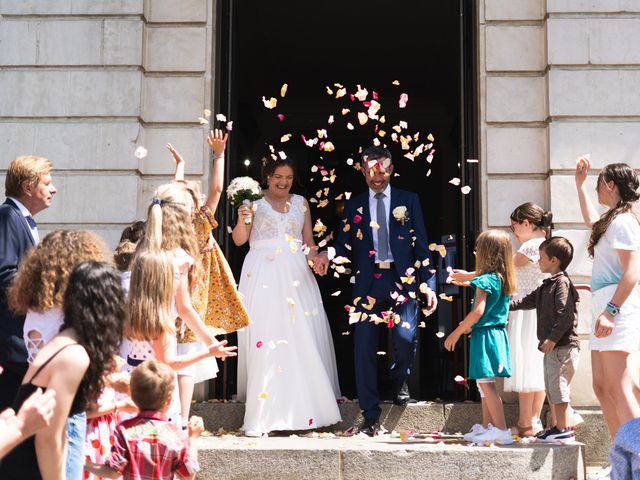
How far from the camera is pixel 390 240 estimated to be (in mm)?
8047

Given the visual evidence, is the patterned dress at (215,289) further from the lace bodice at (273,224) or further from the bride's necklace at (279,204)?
the bride's necklace at (279,204)

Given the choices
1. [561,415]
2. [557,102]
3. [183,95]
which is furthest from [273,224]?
[561,415]

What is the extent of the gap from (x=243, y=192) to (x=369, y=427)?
212cm

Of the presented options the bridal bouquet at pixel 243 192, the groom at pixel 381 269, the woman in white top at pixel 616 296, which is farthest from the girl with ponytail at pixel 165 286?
the woman in white top at pixel 616 296

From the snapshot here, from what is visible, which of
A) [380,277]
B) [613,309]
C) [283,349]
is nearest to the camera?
[613,309]

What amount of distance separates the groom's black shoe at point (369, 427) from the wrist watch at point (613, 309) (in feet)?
7.52

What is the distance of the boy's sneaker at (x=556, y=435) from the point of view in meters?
6.79

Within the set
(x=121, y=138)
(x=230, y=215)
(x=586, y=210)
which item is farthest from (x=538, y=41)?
(x=121, y=138)

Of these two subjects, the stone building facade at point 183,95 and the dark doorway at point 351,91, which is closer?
the stone building facade at point 183,95

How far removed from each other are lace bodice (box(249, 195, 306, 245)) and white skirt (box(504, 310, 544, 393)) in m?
1.89

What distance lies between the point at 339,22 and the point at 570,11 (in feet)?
15.5

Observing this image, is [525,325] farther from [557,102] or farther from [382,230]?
[557,102]

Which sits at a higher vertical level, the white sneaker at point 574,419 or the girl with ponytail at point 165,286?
the girl with ponytail at point 165,286

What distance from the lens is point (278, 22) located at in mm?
12516
